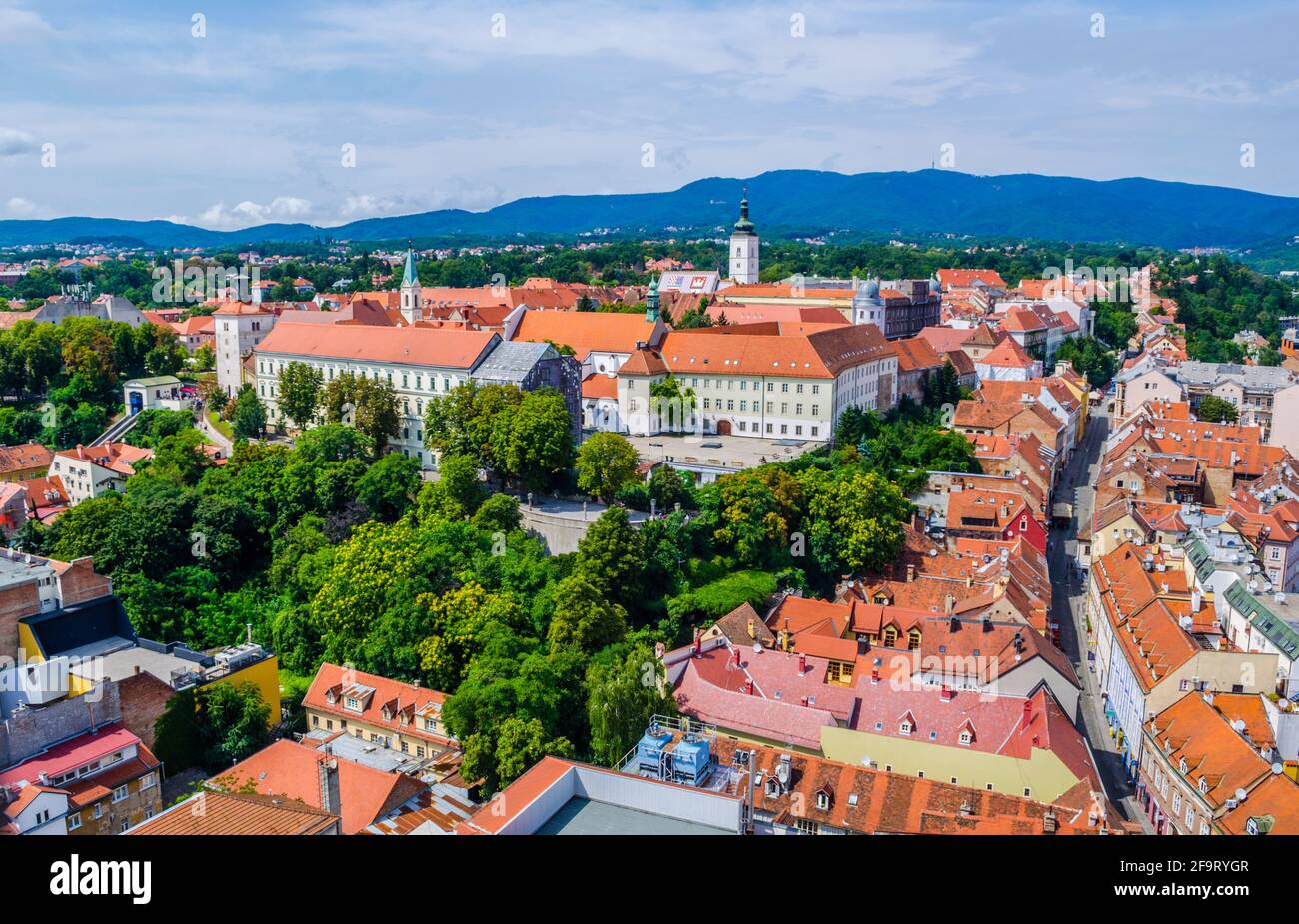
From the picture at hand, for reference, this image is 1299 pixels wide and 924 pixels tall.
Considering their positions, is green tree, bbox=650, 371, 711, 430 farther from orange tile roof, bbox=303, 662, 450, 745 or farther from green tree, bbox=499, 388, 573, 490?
orange tile roof, bbox=303, 662, 450, 745

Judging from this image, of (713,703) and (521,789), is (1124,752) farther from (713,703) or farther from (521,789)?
(521,789)

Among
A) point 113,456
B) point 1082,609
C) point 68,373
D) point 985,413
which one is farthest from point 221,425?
point 1082,609

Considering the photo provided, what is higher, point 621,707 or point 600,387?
point 600,387

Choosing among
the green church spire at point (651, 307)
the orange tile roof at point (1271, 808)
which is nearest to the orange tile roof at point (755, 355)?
the green church spire at point (651, 307)

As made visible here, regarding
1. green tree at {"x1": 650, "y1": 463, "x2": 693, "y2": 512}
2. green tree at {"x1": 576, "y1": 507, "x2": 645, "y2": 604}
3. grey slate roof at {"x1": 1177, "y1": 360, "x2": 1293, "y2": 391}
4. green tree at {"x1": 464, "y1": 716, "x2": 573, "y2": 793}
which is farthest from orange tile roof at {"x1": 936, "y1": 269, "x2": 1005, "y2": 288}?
green tree at {"x1": 464, "y1": 716, "x2": 573, "y2": 793}

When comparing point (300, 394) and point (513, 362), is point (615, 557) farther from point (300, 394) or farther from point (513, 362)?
point (300, 394)
